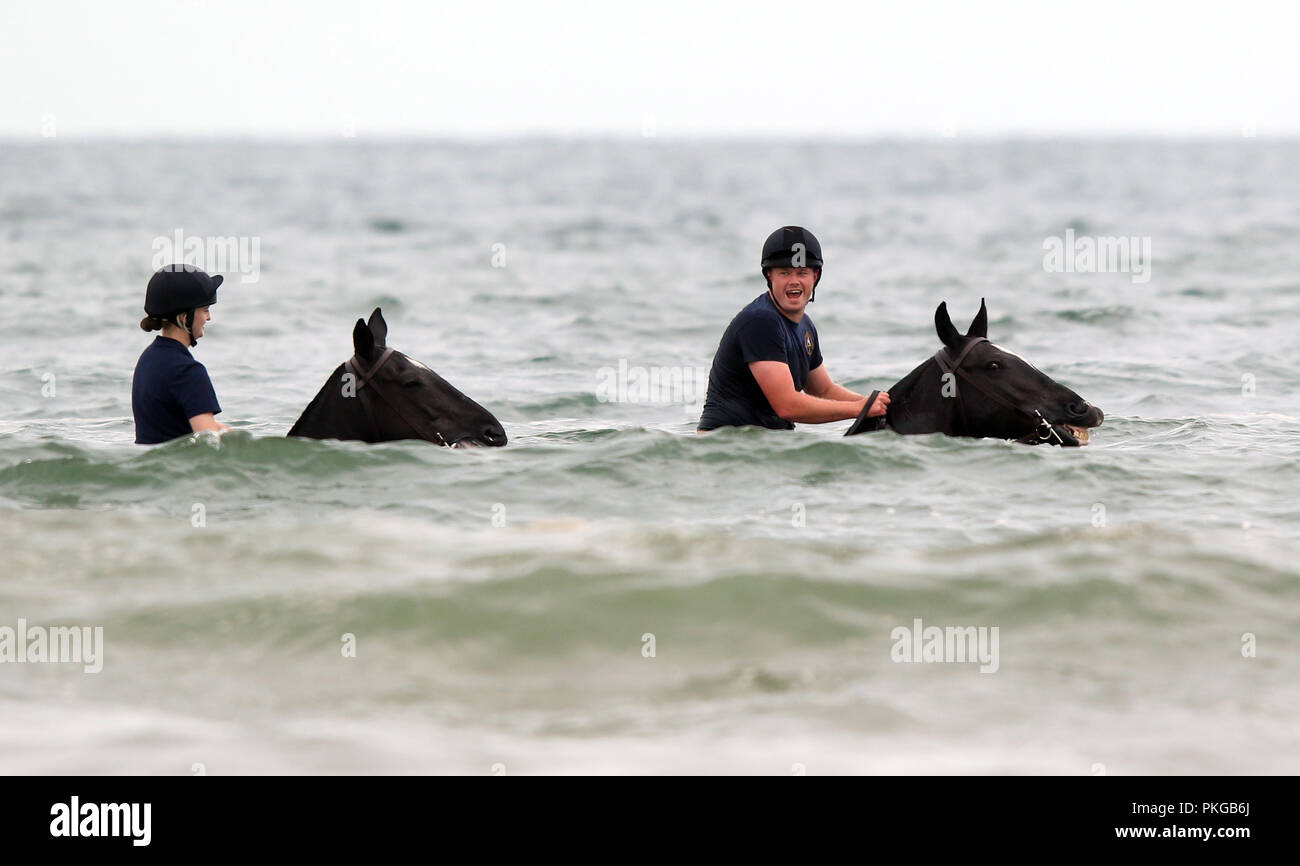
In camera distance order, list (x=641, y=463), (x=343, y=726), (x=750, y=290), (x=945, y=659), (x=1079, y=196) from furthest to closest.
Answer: (x=1079, y=196) → (x=750, y=290) → (x=641, y=463) → (x=945, y=659) → (x=343, y=726)

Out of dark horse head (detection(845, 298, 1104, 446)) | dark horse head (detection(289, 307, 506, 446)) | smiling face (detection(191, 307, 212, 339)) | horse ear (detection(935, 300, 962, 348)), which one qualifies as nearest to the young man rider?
dark horse head (detection(845, 298, 1104, 446))

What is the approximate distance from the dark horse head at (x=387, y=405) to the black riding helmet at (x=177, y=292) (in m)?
0.94

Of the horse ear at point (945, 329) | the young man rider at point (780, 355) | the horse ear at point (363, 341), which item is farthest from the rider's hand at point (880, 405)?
the horse ear at point (363, 341)

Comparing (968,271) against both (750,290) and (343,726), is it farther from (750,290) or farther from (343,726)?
(343,726)

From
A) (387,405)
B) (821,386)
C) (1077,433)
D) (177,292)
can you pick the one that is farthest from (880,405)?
(177,292)

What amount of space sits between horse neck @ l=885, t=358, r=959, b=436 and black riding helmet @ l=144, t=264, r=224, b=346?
4490 millimetres

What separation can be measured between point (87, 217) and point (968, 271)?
29965mm

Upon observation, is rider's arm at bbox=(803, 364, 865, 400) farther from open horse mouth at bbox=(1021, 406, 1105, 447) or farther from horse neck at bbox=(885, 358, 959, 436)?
open horse mouth at bbox=(1021, 406, 1105, 447)

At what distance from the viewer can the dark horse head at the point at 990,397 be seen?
912cm

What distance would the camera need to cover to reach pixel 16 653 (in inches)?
276

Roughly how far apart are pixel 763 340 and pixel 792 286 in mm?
430

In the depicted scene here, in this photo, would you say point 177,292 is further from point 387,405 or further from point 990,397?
point 990,397

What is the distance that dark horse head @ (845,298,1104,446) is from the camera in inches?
359
